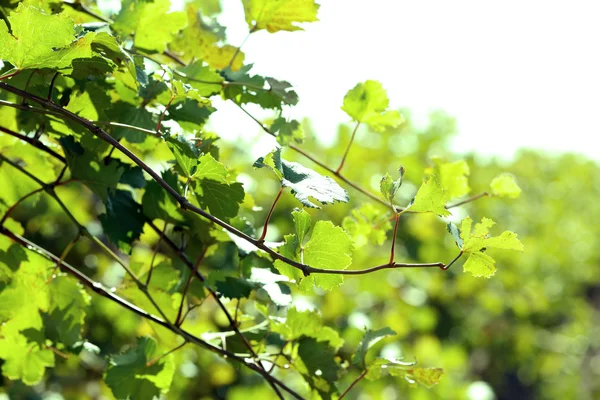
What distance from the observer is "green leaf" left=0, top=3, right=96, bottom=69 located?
22.8 inches

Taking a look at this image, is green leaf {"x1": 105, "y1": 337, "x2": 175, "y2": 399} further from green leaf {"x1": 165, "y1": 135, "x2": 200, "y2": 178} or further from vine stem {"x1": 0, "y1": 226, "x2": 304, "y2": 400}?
green leaf {"x1": 165, "y1": 135, "x2": 200, "y2": 178}

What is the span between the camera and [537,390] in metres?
5.74

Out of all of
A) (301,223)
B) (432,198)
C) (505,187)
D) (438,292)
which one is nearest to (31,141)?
(301,223)

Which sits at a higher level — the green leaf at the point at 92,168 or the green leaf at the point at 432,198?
the green leaf at the point at 432,198

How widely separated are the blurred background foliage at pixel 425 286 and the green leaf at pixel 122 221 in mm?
79

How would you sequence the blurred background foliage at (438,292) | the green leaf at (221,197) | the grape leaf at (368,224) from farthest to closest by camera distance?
1. the blurred background foliage at (438,292)
2. the grape leaf at (368,224)
3. the green leaf at (221,197)

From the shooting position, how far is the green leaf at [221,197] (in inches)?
27.3

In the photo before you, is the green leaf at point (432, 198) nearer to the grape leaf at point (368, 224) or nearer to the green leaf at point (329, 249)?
the green leaf at point (329, 249)

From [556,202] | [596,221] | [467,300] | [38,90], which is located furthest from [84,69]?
[596,221]

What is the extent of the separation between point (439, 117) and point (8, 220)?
12.3 ft

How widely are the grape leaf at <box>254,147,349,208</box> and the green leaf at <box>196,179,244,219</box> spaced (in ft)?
0.29

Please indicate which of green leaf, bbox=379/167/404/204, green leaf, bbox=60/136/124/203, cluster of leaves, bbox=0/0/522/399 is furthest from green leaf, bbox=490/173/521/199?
green leaf, bbox=60/136/124/203

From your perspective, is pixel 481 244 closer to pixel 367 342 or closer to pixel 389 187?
pixel 389 187

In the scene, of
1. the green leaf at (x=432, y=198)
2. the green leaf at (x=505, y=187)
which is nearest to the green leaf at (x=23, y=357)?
the green leaf at (x=432, y=198)
